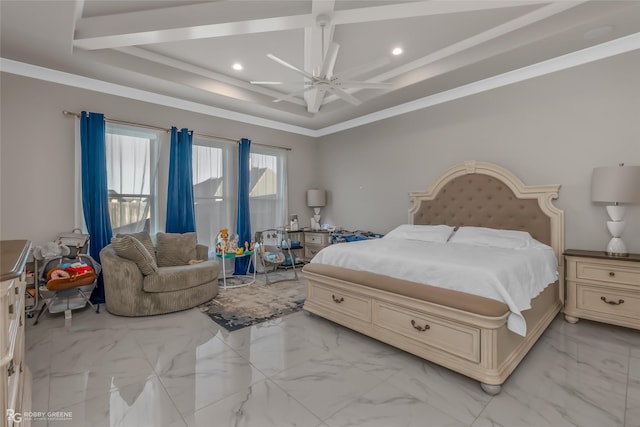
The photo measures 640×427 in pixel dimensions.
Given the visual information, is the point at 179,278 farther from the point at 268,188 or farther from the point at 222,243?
the point at 268,188

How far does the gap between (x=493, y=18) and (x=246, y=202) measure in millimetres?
4004

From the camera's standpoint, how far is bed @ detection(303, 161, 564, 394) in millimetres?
1883

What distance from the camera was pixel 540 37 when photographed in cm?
282

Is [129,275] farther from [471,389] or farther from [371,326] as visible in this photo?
[471,389]

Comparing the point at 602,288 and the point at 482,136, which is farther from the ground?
the point at 482,136

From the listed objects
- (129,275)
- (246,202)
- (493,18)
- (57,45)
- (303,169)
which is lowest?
(129,275)

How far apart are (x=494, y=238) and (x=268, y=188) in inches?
148

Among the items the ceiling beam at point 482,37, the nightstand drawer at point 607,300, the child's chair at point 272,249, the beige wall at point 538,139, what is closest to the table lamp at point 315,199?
the child's chair at point 272,249

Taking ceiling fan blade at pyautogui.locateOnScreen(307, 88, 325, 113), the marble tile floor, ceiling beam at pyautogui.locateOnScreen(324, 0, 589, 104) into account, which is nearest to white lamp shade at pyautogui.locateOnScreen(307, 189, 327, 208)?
ceiling fan blade at pyautogui.locateOnScreen(307, 88, 325, 113)

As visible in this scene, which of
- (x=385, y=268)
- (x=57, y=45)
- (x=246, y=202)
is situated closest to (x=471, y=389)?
(x=385, y=268)

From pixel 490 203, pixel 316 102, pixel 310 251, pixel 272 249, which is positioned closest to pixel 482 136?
pixel 490 203

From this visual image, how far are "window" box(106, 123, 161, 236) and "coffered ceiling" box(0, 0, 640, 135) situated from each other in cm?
55

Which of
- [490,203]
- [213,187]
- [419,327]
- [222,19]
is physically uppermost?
[222,19]

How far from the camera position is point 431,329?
2.11 m
